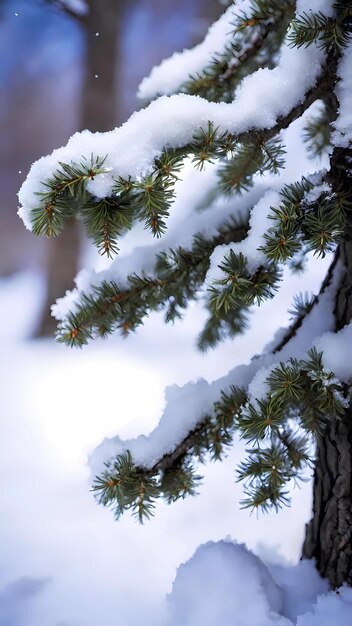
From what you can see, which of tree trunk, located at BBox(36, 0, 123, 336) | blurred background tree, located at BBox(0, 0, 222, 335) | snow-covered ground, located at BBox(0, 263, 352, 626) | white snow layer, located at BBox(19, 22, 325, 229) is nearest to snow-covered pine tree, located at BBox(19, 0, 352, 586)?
white snow layer, located at BBox(19, 22, 325, 229)

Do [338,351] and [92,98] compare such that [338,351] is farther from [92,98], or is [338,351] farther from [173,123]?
[92,98]

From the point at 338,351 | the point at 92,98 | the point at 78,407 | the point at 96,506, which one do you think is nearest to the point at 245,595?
the point at 338,351

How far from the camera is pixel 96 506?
1658 millimetres

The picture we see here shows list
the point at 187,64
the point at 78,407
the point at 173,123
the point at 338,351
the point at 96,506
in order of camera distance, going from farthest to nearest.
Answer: the point at 78,407 < the point at 96,506 < the point at 187,64 < the point at 338,351 < the point at 173,123

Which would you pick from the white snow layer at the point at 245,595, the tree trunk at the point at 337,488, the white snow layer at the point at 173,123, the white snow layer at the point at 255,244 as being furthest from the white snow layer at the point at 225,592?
the white snow layer at the point at 173,123

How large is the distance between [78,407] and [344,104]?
6.63ft

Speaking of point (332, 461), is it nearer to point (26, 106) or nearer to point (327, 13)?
point (327, 13)

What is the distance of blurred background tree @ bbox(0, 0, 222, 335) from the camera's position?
2822mm

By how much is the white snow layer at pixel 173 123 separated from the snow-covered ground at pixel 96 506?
27.0 inches

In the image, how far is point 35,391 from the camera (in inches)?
103

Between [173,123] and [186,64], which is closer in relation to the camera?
[173,123]

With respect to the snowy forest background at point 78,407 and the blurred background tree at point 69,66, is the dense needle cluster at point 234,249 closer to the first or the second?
the snowy forest background at point 78,407

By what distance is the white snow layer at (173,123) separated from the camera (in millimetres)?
625

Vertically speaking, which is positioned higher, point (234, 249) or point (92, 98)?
point (92, 98)
